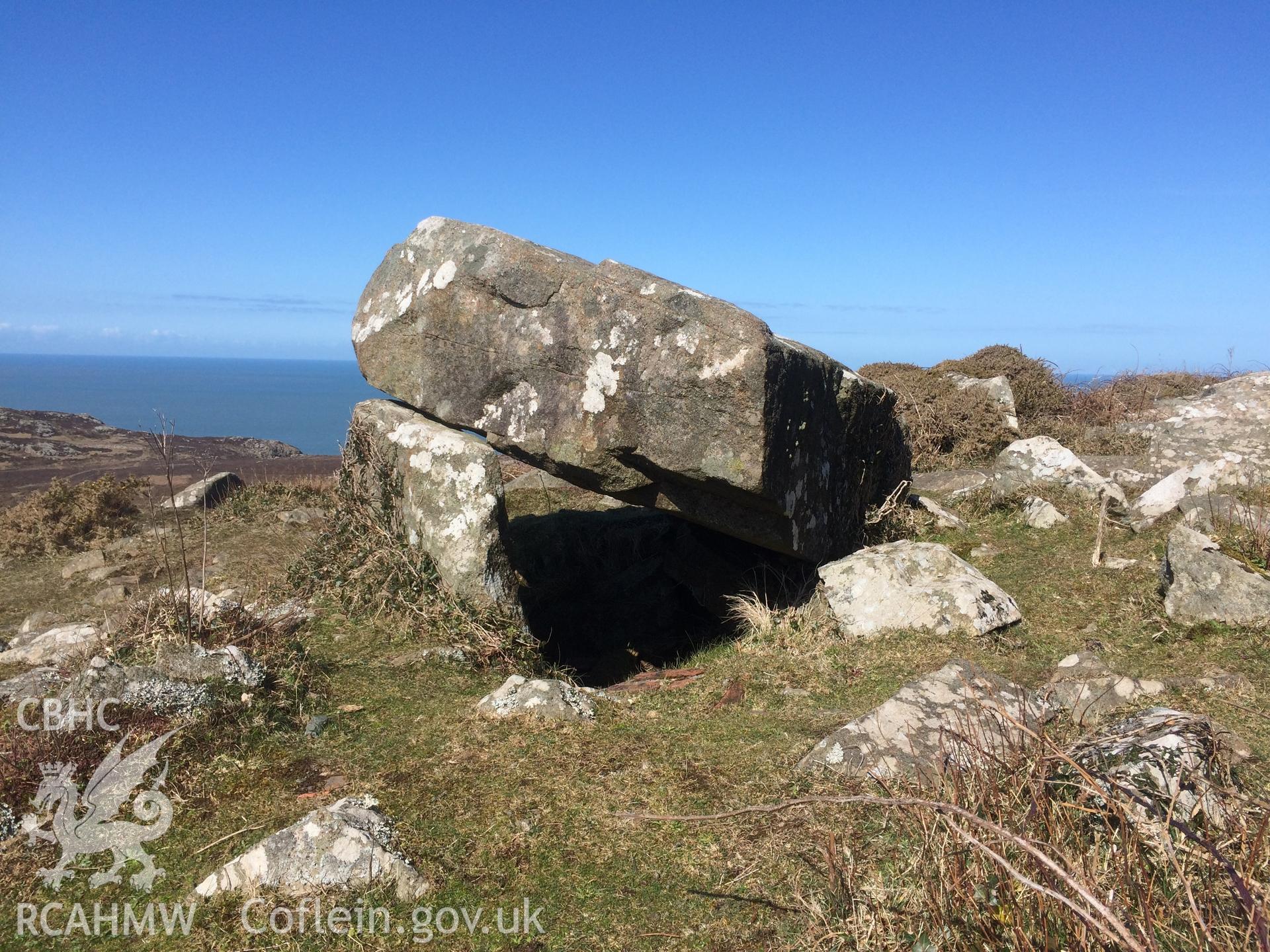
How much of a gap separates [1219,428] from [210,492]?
14549 millimetres

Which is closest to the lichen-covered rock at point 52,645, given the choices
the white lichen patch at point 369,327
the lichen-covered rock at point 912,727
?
the white lichen patch at point 369,327

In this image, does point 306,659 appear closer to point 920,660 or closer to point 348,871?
point 348,871

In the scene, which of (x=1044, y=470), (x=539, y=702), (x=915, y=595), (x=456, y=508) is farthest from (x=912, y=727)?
(x=1044, y=470)

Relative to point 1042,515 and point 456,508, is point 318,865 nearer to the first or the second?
point 456,508

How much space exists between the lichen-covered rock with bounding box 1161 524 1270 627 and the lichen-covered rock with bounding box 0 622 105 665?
8292 millimetres

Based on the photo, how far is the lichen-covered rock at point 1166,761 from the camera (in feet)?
10.3

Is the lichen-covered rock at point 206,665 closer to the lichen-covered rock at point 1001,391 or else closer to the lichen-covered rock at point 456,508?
the lichen-covered rock at point 456,508

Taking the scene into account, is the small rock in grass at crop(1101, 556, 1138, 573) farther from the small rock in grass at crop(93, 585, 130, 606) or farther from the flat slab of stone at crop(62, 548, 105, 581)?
the flat slab of stone at crop(62, 548, 105, 581)

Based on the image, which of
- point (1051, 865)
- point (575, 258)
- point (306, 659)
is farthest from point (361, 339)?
point (1051, 865)

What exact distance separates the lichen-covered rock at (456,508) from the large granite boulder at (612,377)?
0.98 ft

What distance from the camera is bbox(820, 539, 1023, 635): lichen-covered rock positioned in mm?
6723

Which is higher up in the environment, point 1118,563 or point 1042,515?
point 1042,515

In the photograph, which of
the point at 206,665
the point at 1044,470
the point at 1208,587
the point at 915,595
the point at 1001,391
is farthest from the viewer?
the point at 1001,391

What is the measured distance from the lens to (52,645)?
6.86 m
